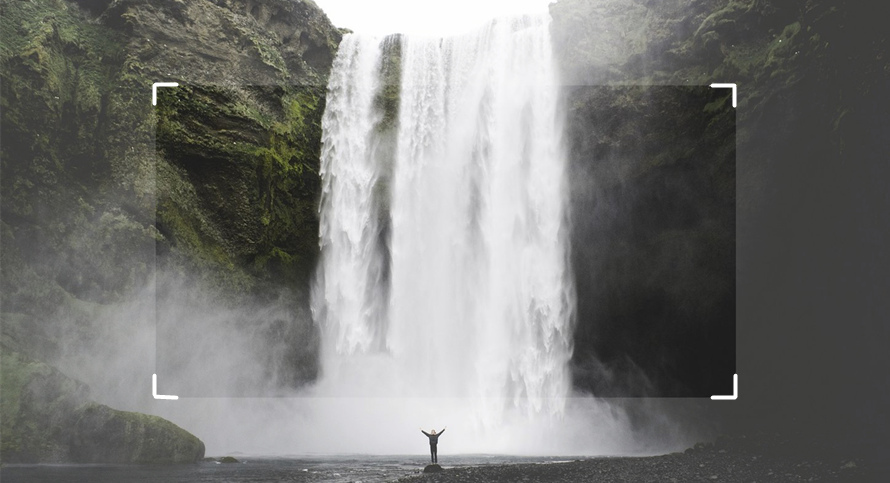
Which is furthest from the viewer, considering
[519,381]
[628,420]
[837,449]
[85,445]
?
[628,420]

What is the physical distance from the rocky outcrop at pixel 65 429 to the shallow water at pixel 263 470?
2.01ft

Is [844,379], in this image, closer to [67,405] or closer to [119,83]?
[67,405]

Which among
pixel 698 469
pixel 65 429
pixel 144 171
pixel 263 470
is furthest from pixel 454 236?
pixel 65 429

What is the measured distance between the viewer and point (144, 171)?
1998 centimetres

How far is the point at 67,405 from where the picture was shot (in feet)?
52.6

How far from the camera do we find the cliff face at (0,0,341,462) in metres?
18.1

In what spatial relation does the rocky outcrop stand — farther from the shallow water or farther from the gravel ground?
the gravel ground

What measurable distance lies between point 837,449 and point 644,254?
785 centimetres

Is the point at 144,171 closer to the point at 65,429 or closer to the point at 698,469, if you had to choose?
the point at 65,429

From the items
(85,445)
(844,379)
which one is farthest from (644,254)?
(85,445)

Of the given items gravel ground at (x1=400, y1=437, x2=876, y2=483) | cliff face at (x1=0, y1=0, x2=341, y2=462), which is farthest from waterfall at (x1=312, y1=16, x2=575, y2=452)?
gravel ground at (x1=400, y1=437, x2=876, y2=483)

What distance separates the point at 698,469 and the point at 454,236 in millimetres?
9995

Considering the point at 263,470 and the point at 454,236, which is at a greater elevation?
the point at 454,236

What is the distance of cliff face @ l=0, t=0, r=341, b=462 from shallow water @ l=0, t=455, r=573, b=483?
1.25m
